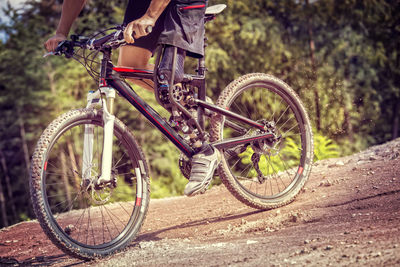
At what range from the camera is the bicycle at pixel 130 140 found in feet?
8.95

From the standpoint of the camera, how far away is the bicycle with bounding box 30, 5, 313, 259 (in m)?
2.73

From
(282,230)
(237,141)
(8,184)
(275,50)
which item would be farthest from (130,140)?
(8,184)

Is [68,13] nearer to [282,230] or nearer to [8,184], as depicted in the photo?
[282,230]

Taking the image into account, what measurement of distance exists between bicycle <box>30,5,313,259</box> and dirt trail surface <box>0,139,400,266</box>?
0.23 meters

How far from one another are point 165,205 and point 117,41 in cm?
252

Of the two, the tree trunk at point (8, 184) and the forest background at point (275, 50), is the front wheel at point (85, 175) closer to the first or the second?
the forest background at point (275, 50)

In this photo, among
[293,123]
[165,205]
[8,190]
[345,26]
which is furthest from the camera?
[8,190]

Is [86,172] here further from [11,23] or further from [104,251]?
[11,23]

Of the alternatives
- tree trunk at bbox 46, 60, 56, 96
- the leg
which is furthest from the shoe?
tree trunk at bbox 46, 60, 56, 96

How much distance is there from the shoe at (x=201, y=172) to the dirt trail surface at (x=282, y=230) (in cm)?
36

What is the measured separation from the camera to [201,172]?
3092mm

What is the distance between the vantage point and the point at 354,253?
6.70ft

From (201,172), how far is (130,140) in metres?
0.56

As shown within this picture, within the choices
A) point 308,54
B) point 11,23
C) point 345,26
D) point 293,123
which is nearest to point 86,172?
point 293,123
